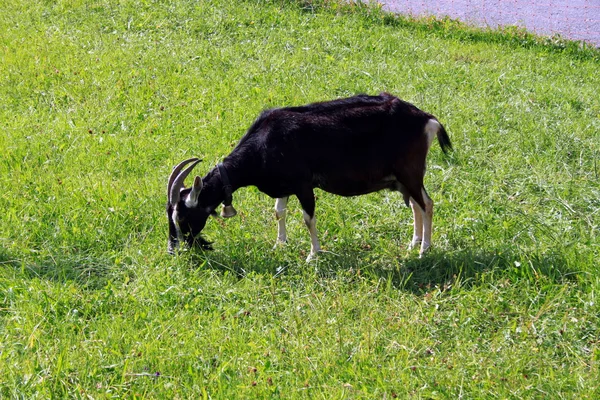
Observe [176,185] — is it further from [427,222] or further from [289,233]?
[427,222]

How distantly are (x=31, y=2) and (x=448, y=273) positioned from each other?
9364 millimetres

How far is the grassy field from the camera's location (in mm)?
4551

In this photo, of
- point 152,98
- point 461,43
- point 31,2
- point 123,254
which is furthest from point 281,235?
point 31,2

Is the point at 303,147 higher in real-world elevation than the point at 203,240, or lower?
higher

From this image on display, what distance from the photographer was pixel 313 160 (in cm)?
600

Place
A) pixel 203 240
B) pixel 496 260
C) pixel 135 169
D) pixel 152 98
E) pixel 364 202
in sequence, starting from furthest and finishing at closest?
pixel 152 98 → pixel 135 169 → pixel 364 202 → pixel 203 240 → pixel 496 260

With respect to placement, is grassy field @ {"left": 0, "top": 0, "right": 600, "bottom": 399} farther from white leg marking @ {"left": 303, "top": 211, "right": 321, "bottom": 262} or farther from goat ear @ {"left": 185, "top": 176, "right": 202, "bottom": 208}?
goat ear @ {"left": 185, "top": 176, "right": 202, "bottom": 208}

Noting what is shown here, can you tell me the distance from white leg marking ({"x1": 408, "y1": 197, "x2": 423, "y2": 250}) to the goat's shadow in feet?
0.58

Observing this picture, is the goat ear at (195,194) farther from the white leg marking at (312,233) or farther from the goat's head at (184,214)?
the white leg marking at (312,233)

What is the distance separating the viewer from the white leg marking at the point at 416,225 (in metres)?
6.21

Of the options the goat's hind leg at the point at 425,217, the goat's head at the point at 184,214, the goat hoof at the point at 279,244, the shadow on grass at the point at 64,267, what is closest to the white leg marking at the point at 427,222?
the goat's hind leg at the point at 425,217

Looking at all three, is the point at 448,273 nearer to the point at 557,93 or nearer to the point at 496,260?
the point at 496,260

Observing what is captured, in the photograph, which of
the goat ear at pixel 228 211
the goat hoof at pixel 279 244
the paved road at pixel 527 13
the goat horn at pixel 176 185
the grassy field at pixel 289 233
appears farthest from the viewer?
the paved road at pixel 527 13

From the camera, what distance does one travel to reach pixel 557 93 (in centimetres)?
912
